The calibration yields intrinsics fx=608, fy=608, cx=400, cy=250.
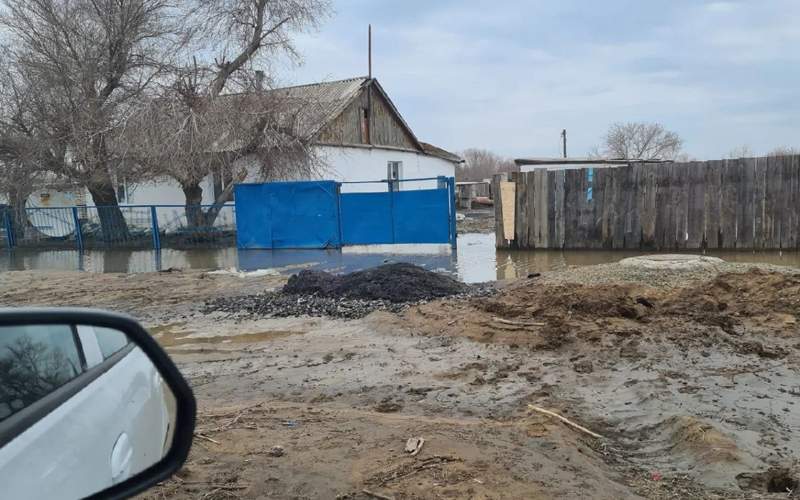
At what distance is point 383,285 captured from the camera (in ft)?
31.8

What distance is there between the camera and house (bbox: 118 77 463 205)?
76.2 feet

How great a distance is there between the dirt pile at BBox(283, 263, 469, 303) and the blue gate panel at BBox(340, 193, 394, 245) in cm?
737

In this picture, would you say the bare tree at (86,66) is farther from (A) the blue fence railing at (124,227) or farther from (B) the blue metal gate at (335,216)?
(B) the blue metal gate at (335,216)

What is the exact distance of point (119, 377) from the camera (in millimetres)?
1912

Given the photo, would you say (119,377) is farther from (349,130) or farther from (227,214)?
(349,130)

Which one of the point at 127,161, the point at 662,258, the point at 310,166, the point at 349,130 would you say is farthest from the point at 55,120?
the point at 662,258

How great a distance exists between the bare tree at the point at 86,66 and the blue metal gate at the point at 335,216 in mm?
5830

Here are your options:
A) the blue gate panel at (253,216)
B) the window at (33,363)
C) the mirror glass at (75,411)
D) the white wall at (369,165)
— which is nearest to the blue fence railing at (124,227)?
the blue gate panel at (253,216)

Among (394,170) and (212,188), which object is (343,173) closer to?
(394,170)

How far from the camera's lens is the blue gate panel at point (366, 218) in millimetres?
17891

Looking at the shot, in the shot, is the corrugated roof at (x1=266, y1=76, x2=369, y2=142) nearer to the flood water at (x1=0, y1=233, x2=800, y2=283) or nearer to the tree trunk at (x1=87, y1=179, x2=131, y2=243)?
the flood water at (x1=0, y1=233, x2=800, y2=283)

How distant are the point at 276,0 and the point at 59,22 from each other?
7495mm

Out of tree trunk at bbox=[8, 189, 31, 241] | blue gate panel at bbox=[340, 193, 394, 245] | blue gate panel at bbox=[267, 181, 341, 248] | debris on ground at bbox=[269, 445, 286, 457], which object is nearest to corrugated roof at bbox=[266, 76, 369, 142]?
blue gate panel at bbox=[267, 181, 341, 248]

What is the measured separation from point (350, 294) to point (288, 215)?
10.0 meters
